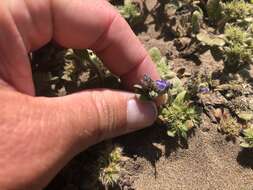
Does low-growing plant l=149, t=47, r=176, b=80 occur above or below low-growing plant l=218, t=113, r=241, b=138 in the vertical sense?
above

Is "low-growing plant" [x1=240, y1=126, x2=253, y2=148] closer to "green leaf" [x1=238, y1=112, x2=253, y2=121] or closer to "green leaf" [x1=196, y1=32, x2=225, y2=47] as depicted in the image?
"green leaf" [x1=238, y1=112, x2=253, y2=121]

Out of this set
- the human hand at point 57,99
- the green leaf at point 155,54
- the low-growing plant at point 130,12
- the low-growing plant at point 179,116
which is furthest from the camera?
the low-growing plant at point 130,12

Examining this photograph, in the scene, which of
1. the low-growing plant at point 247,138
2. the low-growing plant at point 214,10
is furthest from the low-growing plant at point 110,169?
the low-growing plant at point 214,10

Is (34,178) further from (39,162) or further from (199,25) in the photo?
(199,25)

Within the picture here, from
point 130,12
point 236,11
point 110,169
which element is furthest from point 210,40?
point 110,169

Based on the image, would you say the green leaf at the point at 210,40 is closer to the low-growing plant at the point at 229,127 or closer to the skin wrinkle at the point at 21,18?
the low-growing plant at the point at 229,127

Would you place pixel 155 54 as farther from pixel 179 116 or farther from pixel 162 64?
pixel 179 116

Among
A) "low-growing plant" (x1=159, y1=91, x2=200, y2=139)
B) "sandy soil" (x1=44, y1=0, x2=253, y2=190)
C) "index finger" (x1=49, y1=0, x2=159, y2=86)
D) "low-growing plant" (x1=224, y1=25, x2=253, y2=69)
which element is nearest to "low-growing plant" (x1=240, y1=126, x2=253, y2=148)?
"sandy soil" (x1=44, y1=0, x2=253, y2=190)
